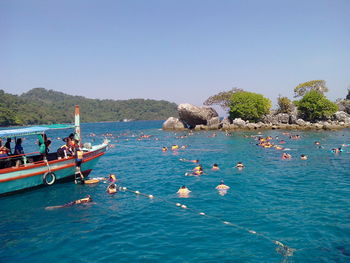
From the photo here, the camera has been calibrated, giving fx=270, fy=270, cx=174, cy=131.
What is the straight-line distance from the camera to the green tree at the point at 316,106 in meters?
72.1

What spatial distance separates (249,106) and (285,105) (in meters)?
11.9

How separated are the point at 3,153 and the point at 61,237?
9815 mm

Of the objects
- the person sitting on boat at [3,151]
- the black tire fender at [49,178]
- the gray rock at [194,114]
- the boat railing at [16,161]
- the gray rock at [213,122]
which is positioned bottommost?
the black tire fender at [49,178]

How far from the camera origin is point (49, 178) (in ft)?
66.3

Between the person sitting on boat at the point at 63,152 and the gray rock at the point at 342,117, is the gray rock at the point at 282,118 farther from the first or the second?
the person sitting on boat at the point at 63,152

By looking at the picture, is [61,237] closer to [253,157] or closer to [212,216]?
[212,216]

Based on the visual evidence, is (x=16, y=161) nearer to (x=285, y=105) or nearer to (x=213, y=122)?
(x=213, y=122)

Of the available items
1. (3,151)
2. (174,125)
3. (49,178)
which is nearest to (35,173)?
(49,178)

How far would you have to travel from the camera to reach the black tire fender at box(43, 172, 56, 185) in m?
19.8

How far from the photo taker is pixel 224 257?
10445mm

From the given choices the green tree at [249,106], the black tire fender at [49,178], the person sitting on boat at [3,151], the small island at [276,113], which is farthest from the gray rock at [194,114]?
the person sitting on boat at [3,151]

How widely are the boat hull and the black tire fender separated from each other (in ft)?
0.46

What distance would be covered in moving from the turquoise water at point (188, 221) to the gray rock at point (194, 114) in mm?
56627

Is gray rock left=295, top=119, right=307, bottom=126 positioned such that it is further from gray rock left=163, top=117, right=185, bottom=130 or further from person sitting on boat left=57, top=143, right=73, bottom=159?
person sitting on boat left=57, top=143, right=73, bottom=159
